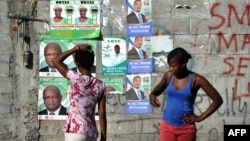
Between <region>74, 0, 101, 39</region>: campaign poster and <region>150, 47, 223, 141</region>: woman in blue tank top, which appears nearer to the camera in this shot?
<region>150, 47, 223, 141</region>: woman in blue tank top

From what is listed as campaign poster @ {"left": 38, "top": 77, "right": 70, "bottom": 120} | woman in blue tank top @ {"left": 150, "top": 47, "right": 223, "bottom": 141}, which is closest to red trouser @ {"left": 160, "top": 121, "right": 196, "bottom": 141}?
woman in blue tank top @ {"left": 150, "top": 47, "right": 223, "bottom": 141}

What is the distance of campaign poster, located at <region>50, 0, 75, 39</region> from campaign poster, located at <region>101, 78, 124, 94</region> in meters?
0.80

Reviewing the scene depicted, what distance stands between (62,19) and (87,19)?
→ 14.0 inches

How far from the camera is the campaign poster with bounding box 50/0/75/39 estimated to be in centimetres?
884

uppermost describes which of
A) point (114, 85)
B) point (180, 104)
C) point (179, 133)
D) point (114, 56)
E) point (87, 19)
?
point (87, 19)

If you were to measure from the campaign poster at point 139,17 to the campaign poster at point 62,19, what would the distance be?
794mm

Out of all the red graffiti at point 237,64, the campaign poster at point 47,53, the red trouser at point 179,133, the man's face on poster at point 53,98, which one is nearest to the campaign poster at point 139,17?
the campaign poster at point 47,53

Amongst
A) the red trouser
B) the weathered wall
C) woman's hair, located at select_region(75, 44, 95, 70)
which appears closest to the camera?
woman's hair, located at select_region(75, 44, 95, 70)

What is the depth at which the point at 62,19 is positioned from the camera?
8.85 m

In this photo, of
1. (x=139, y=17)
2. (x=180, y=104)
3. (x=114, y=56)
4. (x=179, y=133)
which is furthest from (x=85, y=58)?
(x=139, y=17)

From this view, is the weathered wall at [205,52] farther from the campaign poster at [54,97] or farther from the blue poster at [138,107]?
the campaign poster at [54,97]

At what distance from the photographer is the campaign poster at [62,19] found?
884cm

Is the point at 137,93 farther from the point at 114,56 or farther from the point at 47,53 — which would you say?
the point at 47,53

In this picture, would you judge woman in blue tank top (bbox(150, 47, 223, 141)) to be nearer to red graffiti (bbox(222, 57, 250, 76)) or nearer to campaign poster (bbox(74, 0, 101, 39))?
red graffiti (bbox(222, 57, 250, 76))
